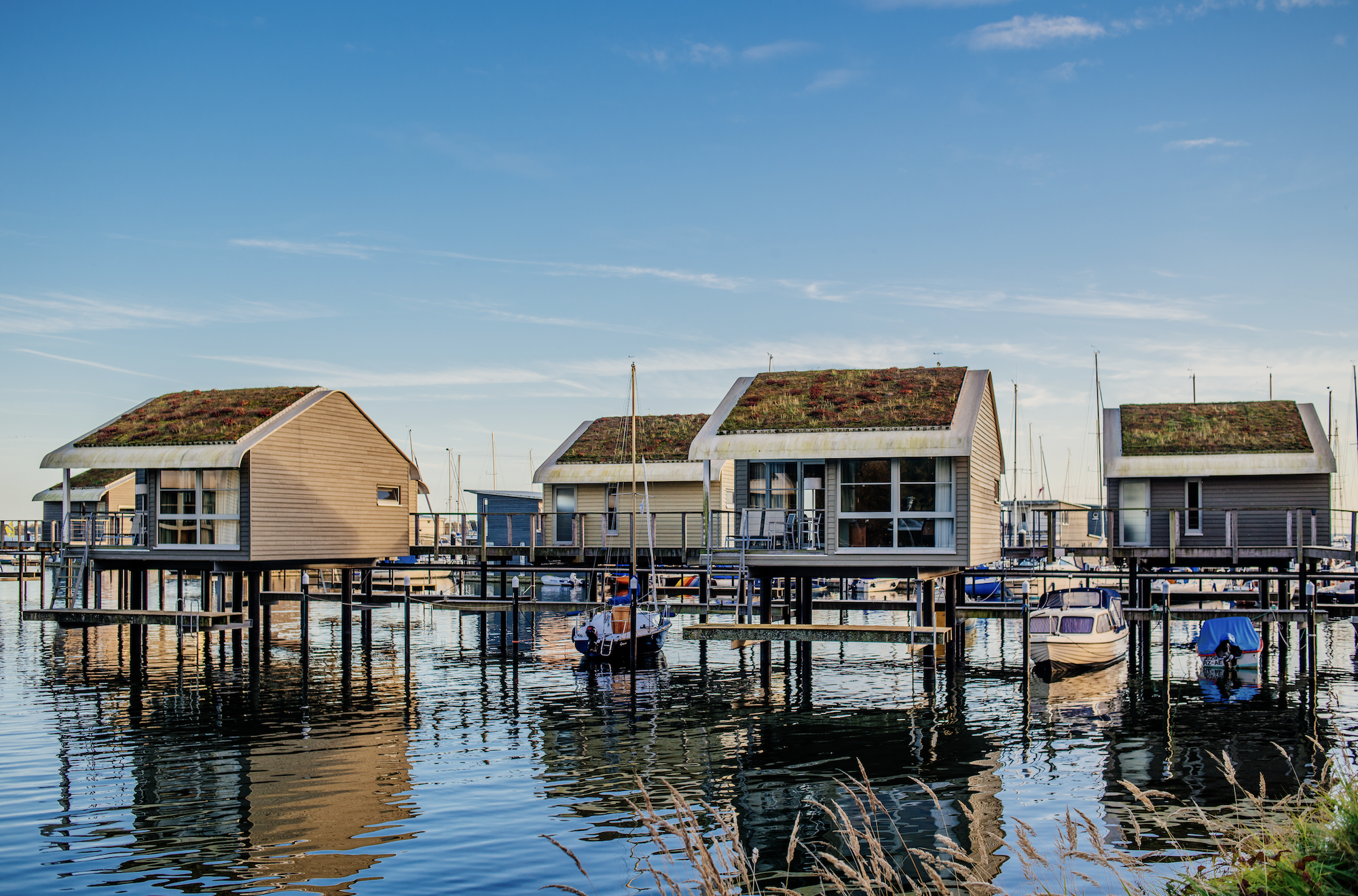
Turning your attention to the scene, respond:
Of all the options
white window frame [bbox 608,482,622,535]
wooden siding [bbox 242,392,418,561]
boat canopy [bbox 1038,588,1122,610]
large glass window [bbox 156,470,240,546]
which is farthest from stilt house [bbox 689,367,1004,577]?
large glass window [bbox 156,470,240,546]

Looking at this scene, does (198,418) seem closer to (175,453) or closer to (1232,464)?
(175,453)

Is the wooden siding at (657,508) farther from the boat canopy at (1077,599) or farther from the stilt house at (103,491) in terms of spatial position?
the stilt house at (103,491)

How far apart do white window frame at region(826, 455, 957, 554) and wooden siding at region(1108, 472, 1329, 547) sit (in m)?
11.2

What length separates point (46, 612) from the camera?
35094mm

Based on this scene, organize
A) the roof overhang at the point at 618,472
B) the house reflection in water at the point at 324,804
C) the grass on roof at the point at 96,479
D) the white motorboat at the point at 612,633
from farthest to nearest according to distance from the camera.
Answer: the grass on roof at the point at 96,479
the roof overhang at the point at 618,472
the white motorboat at the point at 612,633
the house reflection in water at the point at 324,804

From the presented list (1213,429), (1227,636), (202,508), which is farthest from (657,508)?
(1227,636)

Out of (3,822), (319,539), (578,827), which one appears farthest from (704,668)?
(3,822)

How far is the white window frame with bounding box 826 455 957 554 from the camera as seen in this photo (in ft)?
93.3

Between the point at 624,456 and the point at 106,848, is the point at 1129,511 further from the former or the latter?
the point at 106,848

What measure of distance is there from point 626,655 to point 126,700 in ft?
Answer: 51.1

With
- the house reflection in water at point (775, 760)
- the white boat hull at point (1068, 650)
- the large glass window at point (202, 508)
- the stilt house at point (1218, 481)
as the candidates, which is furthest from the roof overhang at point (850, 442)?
the large glass window at point (202, 508)

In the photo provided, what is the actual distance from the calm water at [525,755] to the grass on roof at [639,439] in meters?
8.59

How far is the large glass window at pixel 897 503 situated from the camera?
28.6 metres

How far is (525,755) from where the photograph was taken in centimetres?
2345
